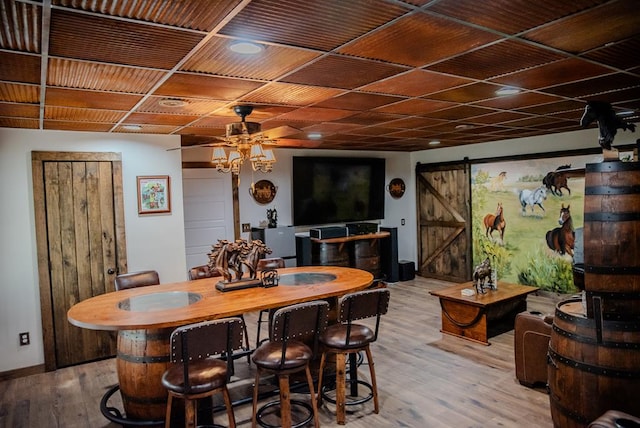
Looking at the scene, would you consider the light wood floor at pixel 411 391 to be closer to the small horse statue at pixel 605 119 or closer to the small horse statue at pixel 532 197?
the small horse statue at pixel 605 119

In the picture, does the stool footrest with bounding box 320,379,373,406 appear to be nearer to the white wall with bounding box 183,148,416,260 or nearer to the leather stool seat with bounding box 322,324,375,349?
the leather stool seat with bounding box 322,324,375,349

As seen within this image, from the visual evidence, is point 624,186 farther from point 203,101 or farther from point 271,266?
point 271,266

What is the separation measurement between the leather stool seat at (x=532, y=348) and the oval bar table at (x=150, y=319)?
4.78 feet

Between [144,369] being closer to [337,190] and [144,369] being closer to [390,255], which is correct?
[337,190]

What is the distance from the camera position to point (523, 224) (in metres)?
6.73

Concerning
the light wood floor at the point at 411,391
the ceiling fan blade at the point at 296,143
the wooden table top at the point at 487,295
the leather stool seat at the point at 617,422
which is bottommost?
the light wood floor at the point at 411,391

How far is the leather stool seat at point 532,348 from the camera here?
3443 millimetres

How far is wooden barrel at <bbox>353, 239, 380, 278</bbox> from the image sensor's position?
24.1 ft

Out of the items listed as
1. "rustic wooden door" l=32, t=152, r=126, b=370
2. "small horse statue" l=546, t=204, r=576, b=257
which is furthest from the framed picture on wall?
"small horse statue" l=546, t=204, r=576, b=257

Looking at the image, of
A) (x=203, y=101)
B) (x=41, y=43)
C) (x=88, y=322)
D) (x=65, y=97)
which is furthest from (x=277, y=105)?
(x=88, y=322)

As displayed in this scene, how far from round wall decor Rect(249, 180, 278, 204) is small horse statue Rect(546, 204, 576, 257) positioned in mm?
4267

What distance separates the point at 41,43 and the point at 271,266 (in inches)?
122

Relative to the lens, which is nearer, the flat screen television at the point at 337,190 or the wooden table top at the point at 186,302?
the wooden table top at the point at 186,302

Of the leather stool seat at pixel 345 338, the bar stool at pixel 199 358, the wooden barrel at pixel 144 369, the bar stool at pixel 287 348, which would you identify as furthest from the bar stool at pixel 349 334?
the wooden barrel at pixel 144 369
